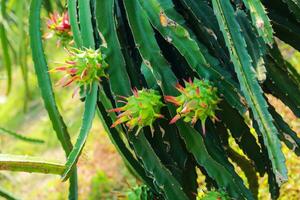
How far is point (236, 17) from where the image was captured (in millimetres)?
1191

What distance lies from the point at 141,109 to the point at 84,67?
0.15 m

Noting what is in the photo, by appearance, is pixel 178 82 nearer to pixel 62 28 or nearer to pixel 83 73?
pixel 83 73

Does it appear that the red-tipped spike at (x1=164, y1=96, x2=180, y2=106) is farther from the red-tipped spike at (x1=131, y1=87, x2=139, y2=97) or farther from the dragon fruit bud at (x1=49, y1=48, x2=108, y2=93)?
the dragon fruit bud at (x1=49, y1=48, x2=108, y2=93)

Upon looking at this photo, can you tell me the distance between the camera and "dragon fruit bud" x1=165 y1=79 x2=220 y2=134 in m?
1.09

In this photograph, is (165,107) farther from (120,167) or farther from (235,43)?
(120,167)

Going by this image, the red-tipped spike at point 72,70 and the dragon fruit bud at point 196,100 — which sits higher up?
the dragon fruit bud at point 196,100

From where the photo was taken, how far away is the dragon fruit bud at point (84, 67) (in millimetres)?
1175

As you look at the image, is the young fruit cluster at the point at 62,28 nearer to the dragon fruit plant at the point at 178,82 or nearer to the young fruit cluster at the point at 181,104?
the dragon fruit plant at the point at 178,82

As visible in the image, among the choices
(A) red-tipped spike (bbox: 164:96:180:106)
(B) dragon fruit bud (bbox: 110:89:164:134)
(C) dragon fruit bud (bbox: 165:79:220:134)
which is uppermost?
(C) dragon fruit bud (bbox: 165:79:220:134)

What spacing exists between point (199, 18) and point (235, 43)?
21 centimetres

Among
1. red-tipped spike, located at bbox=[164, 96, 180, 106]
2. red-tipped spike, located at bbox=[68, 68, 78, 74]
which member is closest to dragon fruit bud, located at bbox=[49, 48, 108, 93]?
red-tipped spike, located at bbox=[68, 68, 78, 74]

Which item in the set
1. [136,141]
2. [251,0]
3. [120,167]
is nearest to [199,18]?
[251,0]

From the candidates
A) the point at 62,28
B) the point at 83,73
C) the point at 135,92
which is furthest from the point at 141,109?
the point at 62,28

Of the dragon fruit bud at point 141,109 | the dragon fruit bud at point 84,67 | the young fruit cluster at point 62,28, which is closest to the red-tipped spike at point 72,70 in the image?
the dragon fruit bud at point 84,67
